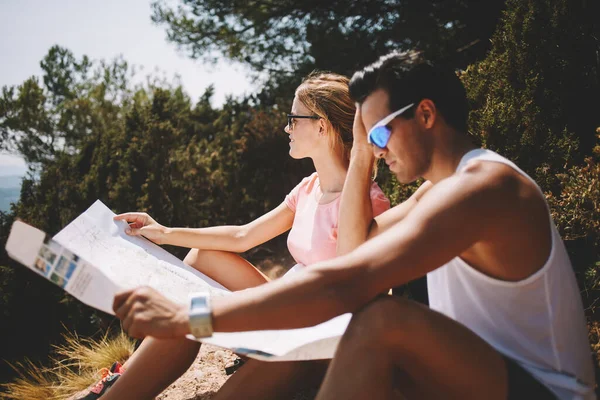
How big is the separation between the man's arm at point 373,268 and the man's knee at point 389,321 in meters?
0.08

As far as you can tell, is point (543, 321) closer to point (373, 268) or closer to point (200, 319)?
point (373, 268)

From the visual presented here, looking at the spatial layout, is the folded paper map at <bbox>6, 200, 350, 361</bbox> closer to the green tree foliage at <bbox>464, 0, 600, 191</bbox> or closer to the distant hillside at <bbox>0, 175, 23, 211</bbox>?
the green tree foliage at <bbox>464, 0, 600, 191</bbox>

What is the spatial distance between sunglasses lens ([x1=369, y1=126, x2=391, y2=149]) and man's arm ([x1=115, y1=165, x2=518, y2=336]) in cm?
43

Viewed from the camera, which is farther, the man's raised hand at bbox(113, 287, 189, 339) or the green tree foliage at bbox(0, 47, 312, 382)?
the green tree foliage at bbox(0, 47, 312, 382)

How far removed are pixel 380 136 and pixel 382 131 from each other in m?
0.02

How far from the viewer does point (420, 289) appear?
10.0ft

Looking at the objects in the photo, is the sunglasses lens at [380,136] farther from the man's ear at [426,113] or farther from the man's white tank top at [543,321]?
the man's white tank top at [543,321]

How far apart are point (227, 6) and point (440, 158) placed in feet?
24.4

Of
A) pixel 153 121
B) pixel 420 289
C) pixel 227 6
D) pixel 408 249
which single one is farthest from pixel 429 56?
pixel 227 6

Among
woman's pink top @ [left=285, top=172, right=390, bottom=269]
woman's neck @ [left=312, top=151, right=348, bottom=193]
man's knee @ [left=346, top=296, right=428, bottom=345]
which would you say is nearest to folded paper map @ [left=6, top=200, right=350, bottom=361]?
man's knee @ [left=346, top=296, right=428, bottom=345]

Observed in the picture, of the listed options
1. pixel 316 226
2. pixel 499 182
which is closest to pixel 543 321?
pixel 499 182

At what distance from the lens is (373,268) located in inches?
50.2

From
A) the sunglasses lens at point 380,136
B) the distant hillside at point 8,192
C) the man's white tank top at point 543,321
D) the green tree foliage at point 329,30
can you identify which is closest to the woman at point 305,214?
the sunglasses lens at point 380,136

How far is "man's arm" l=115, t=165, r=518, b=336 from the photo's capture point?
4.12ft
